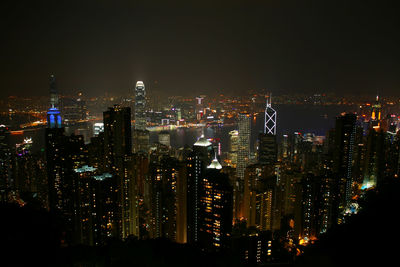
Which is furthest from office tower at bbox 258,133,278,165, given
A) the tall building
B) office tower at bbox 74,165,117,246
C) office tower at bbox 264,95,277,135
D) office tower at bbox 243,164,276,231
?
office tower at bbox 74,165,117,246

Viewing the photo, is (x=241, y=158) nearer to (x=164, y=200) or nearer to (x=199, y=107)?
(x=199, y=107)

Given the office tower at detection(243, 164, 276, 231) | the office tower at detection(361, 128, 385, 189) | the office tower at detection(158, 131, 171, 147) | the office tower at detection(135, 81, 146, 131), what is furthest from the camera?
the office tower at detection(158, 131, 171, 147)

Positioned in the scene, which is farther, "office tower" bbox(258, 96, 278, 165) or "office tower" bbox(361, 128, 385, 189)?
"office tower" bbox(258, 96, 278, 165)

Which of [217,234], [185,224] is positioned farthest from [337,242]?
[185,224]

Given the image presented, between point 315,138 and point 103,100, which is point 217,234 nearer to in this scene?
point 103,100

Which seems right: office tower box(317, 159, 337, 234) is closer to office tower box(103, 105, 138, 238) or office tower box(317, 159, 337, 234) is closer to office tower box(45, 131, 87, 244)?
office tower box(103, 105, 138, 238)

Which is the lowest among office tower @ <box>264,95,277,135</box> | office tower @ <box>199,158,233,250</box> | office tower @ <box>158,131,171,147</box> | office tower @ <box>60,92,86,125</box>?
office tower @ <box>199,158,233,250</box>

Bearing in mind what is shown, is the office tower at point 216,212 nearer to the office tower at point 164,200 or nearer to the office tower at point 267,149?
the office tower at point 164,200

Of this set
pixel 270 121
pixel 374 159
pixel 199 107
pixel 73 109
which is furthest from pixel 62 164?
pixel 270 121
